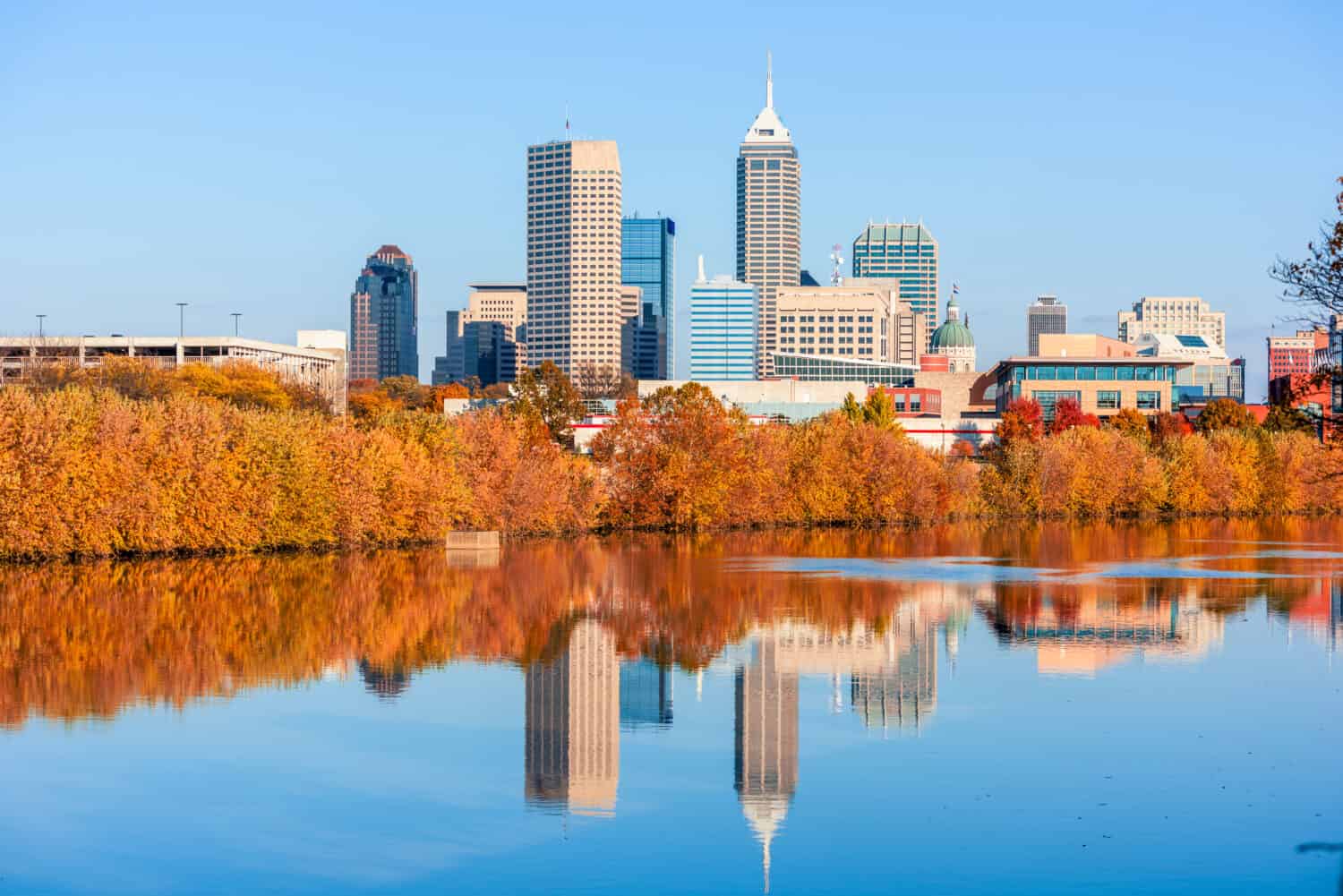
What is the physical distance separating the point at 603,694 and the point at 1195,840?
12687 mm

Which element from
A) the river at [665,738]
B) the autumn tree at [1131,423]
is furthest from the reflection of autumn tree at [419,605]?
the autumn tree at [1131,423]

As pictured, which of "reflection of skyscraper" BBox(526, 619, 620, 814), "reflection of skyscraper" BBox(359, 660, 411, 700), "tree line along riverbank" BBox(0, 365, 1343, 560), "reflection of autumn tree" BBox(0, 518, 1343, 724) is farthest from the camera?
"tree line along riverbank" BBox(0, 365, 1343, 560)

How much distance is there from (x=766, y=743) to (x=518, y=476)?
50.0m

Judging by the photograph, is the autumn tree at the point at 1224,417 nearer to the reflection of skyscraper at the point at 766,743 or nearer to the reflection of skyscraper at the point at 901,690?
the reflection of skyscraper at the point at 901,690

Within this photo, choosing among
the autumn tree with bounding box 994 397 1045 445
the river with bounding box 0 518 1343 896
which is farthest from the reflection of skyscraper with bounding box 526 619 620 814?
the autumn tree with bounding box 994 397 1045 445

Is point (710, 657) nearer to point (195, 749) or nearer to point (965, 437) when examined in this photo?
point (195, 749)

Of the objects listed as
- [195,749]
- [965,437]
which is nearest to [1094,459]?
[965,437]

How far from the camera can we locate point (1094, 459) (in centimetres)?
10106

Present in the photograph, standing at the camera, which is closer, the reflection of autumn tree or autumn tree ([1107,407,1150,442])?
the reflection of autumn tree

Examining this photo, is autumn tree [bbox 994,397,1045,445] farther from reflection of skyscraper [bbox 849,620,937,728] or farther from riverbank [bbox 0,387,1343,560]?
reflection of skyscraper [bbox 849,620,937,728]

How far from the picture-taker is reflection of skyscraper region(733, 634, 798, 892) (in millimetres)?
20391

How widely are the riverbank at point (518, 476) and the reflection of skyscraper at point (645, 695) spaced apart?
44.1 ft

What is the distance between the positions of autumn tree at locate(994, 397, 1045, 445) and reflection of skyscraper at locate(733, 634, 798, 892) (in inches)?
3137

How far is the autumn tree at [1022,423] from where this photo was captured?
12075 centimetres
